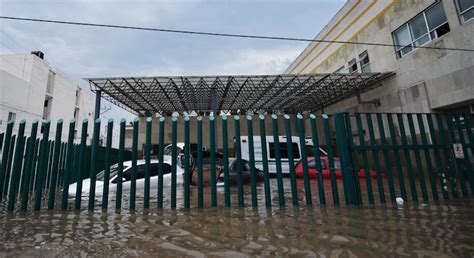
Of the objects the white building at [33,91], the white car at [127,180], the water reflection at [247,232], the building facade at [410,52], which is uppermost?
the white building at [33,91]

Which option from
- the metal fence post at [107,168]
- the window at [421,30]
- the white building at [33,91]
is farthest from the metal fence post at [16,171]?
the white building at [33,91]

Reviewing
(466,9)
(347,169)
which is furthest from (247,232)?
(466,9)

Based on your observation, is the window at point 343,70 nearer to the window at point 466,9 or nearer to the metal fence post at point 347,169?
the window at point 466,9

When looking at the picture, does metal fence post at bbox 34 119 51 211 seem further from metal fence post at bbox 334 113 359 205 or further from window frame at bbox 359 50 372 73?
window frame at bbox 359 50 372 73

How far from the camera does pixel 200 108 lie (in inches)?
836

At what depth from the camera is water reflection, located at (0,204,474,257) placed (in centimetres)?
202

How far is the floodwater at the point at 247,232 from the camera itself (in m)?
2.02

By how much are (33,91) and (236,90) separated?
73.1 ft

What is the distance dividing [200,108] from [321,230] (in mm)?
19424

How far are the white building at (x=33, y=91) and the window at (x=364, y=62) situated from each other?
953 inches

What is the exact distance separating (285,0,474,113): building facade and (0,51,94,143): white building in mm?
24071

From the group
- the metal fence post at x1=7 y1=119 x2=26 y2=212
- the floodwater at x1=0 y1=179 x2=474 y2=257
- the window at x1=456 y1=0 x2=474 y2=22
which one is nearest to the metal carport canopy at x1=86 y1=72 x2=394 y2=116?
the window at x1=456 y1=0 x2=474 y2=22

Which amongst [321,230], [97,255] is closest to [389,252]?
[321,230]

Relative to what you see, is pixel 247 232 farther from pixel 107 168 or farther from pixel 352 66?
pixel 352 66
